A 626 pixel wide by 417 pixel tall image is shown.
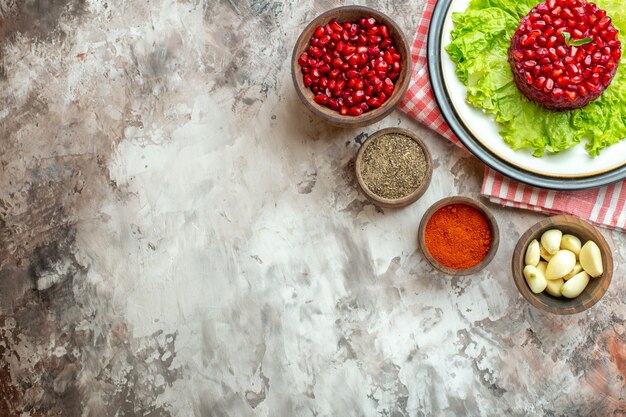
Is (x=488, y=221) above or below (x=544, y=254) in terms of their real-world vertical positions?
above

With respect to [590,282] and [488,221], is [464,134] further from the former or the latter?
[590,282]

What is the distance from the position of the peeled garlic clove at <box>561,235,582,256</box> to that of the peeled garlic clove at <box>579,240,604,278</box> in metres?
0.02

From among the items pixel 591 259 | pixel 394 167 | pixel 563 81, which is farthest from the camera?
pixel 394 167

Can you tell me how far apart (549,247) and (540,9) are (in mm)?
761

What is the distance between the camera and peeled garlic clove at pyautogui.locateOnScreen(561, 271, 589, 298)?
78.1 inches

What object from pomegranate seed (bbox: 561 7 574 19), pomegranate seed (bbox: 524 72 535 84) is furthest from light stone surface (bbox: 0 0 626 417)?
pomegranate seed (bbox: 561 7 574 19)

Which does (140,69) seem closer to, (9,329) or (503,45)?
(9,329)

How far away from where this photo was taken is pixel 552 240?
6.56ft

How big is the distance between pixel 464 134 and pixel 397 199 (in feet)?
1.02

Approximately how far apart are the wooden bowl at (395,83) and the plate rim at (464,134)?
10cm

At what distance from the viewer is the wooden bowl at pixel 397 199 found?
6.72 ft

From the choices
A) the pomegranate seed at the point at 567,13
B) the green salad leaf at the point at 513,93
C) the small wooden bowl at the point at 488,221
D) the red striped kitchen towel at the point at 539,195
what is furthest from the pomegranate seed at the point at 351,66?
the pomegranate seed at the point at 567,13

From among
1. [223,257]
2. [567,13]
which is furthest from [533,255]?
[223,257]

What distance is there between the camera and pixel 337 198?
7.23 feet
